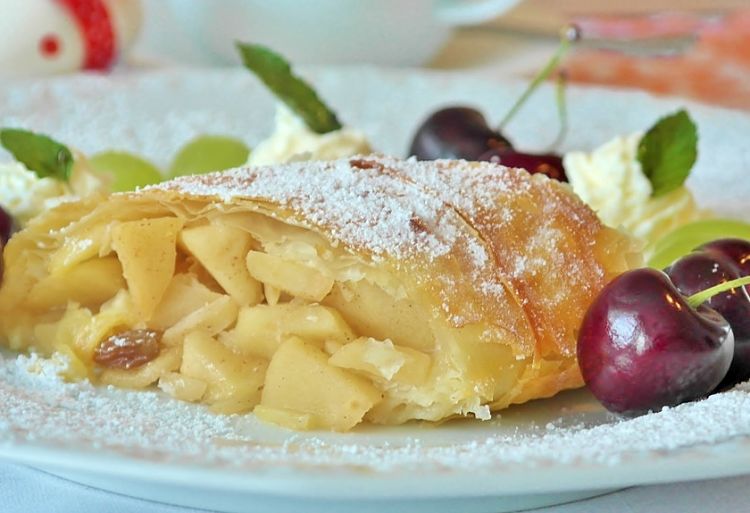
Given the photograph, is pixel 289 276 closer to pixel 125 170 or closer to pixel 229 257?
pixel 229 257

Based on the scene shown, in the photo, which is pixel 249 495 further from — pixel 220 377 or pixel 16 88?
pixel 16 88

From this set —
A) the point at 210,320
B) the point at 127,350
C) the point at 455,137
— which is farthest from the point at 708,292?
the point at 455,137

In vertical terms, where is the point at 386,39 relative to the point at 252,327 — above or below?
below

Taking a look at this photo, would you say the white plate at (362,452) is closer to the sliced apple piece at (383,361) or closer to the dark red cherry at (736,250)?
the sliced apple piece at (383,361)

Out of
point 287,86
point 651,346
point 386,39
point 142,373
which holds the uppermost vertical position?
point 651,346

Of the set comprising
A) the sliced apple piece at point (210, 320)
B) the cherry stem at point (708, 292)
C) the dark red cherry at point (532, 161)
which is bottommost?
the sliced apple piece at point (210, 320)

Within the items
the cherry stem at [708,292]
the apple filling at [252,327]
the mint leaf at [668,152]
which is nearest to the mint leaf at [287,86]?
the mint leaf at [668,152]

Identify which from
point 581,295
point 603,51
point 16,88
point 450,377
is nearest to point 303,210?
point 450,377

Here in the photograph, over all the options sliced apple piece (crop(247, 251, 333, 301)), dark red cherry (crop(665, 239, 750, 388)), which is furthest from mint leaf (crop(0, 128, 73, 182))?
dark red cherry (crop(665, 239, 750, 388))
